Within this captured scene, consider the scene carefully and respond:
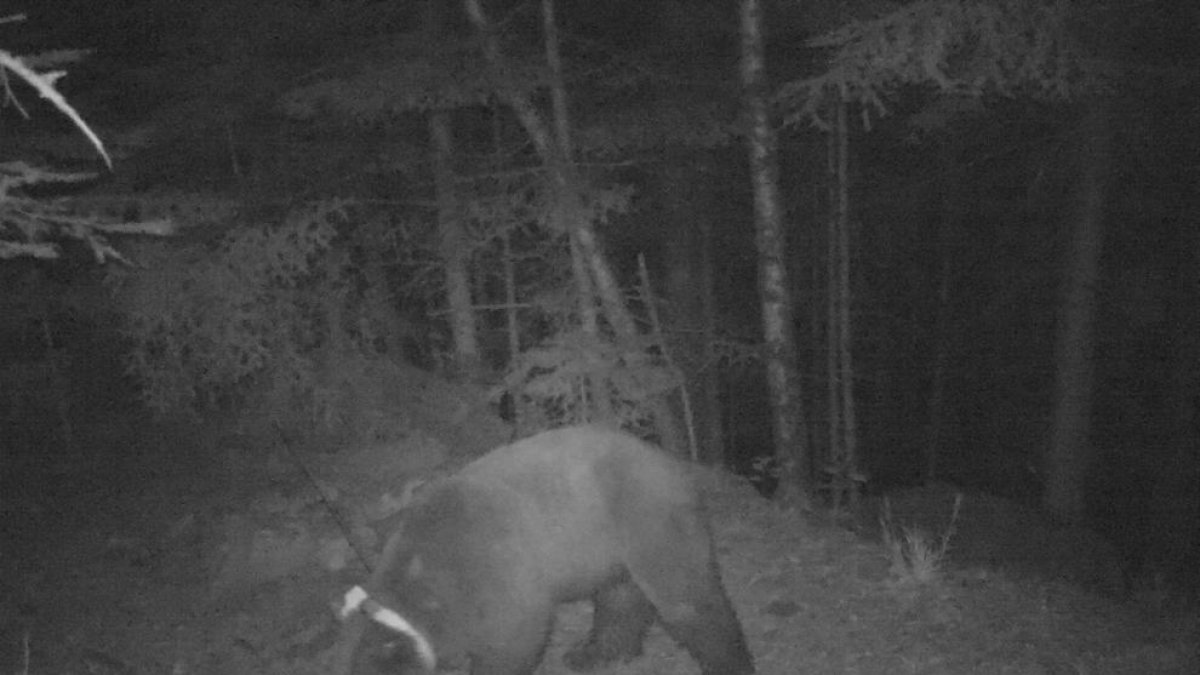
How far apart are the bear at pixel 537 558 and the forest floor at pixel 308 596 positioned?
853 mm

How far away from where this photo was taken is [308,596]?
8664mm

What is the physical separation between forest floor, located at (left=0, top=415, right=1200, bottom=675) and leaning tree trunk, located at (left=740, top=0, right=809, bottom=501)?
A: 0.64 metres

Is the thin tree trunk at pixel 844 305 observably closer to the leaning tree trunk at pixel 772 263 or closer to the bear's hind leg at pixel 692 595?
the leaning tree trunk at pixel 772 263

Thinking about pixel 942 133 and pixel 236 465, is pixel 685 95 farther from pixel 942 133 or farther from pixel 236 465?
pixel 942 133

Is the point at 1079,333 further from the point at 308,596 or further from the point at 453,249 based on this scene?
the point at 308,596

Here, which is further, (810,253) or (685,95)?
(810,253)

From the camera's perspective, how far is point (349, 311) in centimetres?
1256

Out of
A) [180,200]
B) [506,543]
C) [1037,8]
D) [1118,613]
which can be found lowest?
[1118,613]

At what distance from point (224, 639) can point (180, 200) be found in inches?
178

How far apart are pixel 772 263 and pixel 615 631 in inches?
150

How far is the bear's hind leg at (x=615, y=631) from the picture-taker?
7074mm

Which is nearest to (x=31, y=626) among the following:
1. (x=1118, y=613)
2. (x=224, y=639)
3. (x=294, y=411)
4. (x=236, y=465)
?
(x=224, y=639)

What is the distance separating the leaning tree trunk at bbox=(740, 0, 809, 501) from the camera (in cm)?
894

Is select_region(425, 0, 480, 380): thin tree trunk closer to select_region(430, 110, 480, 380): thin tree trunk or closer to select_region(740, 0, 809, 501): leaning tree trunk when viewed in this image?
select_region(430, 110, 480, 380): thin tree trunk
